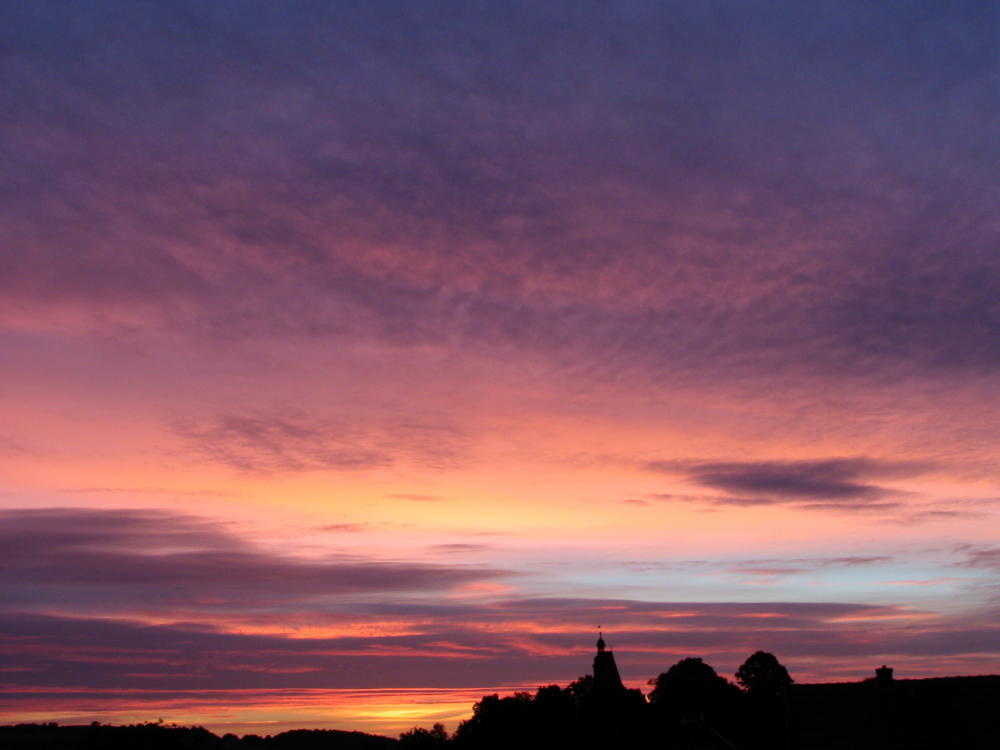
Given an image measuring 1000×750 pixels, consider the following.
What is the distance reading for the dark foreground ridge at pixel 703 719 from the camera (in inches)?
1823

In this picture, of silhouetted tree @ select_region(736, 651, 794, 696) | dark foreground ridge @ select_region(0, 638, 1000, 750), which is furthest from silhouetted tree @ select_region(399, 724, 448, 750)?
silhouetted tree @ select_region(736, 651, 794, 696)

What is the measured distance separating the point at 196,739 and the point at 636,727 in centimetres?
5435

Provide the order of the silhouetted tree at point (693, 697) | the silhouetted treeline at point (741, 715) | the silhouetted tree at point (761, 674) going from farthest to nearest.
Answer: the silhouetted tree at point (761, 674), the silhouetted tree at point (693, 697), the silhouetted treeline at point (741, 715)

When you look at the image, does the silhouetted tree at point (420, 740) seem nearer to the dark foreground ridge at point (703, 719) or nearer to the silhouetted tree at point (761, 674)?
the dark foreground ridge at point (703, 719)

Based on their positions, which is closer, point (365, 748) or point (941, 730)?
point (941, 730)

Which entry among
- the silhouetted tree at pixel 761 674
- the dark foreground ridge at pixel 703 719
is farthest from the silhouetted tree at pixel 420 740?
the silhouetted tree at pixel 761 674

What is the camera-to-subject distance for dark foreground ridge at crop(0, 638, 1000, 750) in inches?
1823

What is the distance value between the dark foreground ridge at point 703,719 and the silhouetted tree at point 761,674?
164 millimetres

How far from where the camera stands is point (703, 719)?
201 feet

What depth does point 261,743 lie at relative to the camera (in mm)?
174625

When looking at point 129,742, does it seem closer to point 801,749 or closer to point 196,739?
point 196,739

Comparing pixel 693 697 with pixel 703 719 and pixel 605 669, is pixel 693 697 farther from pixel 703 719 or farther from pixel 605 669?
pixel 703 719

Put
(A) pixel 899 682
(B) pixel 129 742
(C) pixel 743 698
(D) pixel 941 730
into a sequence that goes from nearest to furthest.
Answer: (D) pixel 941 730 < (A) pixel 899 682 < (B) pixel 129 742 < (C) pixel 743 698

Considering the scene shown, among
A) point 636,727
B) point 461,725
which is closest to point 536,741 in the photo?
point 636,727
